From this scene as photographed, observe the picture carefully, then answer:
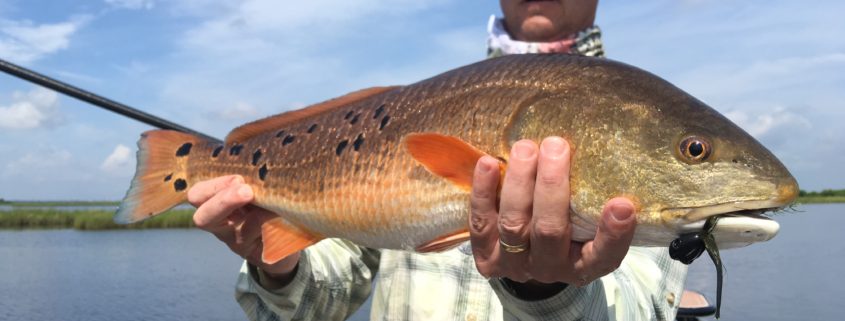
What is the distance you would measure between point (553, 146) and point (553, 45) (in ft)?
5.55

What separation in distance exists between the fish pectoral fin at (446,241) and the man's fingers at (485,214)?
1.8 inches

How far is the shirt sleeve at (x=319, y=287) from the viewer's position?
11.9 feet

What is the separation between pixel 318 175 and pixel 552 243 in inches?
39.3

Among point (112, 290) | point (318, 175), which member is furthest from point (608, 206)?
point (112, 290)

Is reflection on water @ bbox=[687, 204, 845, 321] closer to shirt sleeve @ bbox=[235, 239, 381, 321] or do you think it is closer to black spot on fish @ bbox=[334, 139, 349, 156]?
shirt sleeve @ bbox=[235, 239, 381, 321]

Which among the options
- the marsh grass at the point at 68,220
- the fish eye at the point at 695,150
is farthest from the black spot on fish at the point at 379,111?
the marsh grass at the point at 68,220

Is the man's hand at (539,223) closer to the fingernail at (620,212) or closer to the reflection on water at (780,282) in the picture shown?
the fingernail at (620,212)

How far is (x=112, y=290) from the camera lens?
20359 millimetres

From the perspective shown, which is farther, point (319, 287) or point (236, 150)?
point (319, 287)

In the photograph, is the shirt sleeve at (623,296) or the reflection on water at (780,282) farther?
the reflection on water at (780,282)

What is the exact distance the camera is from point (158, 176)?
11.0ft

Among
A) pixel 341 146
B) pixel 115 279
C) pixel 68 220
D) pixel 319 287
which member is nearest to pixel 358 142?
pixel 341 146

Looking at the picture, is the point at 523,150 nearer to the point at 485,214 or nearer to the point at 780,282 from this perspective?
the point at 485,214

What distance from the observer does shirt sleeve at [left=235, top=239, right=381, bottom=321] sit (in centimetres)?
362
